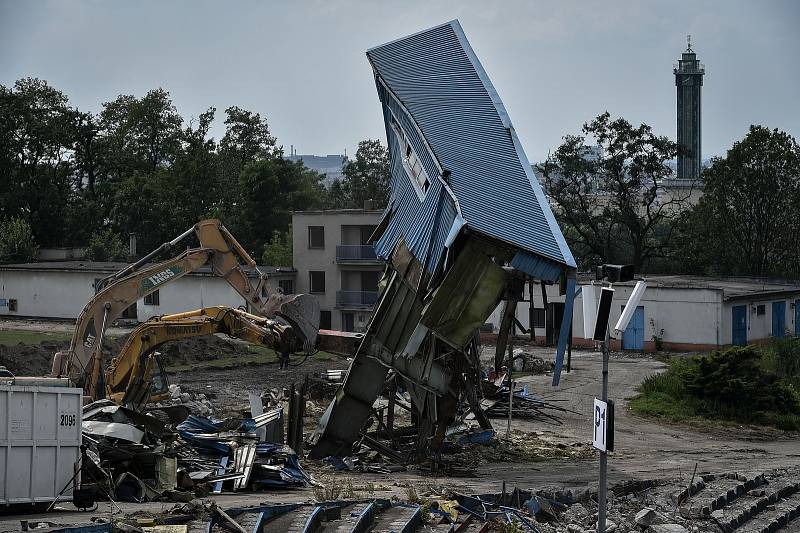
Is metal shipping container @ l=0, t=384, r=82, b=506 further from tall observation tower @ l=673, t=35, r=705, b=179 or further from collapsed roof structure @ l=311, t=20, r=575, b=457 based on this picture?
tall observation tower @ l=673, t=35, r=705, b=179

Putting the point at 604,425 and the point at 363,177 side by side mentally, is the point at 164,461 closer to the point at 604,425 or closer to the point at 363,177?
the point at 604,425

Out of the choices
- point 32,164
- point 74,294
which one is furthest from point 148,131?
point 74,294

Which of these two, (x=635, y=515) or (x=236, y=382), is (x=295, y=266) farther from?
(x=635, y=515)

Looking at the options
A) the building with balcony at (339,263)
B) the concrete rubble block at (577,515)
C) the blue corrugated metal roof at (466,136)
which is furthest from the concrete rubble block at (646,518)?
the building with balcony at (339,263)

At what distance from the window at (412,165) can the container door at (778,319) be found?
3127 cm

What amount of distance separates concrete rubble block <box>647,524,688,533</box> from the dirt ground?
7.57 feet

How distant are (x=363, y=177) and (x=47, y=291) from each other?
43965 mm

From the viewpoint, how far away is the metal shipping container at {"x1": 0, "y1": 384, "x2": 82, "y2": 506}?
703 inches

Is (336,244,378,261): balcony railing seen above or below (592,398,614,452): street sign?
above

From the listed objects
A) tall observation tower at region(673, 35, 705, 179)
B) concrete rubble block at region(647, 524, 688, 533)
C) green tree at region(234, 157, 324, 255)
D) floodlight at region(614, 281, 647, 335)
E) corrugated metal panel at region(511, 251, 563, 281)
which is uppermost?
tall observation tower at region(673, 35, 705, 179)

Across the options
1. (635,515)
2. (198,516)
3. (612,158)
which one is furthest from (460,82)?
(612,158)

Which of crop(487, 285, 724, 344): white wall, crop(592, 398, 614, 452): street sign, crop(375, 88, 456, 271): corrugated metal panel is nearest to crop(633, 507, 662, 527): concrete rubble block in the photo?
crop(592, 398, 614, 452): street sign

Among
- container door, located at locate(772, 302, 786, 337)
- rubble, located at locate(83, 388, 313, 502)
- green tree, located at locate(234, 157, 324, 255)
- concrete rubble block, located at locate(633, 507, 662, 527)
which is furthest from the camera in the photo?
green tree, located at locate(234, 157, 324, 255)

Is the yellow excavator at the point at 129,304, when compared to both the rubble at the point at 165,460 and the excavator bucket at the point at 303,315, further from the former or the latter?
the rubble at the point at 165,460
